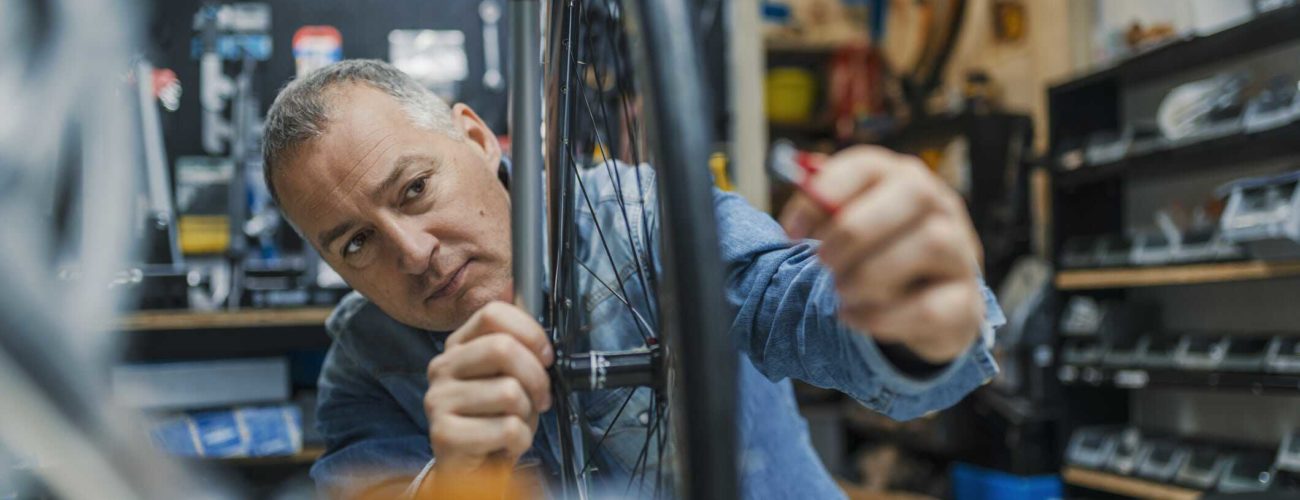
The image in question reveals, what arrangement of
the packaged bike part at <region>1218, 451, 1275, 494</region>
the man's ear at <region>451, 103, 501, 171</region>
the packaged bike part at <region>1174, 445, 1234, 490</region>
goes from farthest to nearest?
1. the packaged bike part at <region>1174, 445, 1234, 490</region>
2. the packaged bike part at <region>1218, 451, 1275, 494</region>
3. the man's ear at <region>451, 103, 501, 171</region>

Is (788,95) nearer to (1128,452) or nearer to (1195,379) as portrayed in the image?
(1128,452)

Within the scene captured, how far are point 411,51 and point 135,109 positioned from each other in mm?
759

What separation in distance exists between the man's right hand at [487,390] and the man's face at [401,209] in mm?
332

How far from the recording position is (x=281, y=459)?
264 centimetres

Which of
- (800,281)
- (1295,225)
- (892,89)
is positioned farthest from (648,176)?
(892,89)

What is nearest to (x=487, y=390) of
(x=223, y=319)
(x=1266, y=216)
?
(x=223, y=319)

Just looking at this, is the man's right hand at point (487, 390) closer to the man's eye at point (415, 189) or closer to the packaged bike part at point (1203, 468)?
the man's eye at point (415, 189)

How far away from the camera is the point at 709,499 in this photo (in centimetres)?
58

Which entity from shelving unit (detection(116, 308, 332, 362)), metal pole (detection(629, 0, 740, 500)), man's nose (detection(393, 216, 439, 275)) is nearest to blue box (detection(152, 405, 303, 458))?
shelving unit (detection(116, 308, 332, 362))

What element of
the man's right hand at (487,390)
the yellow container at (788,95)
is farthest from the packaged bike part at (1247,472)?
the yellow container at (788,95)

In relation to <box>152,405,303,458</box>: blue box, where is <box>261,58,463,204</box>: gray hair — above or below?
above

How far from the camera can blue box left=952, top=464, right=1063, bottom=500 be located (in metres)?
3.82

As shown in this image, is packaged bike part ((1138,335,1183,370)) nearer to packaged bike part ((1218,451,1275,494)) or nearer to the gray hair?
packaged bike part ((1218,451,1275,494))

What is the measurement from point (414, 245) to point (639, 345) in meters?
0.27
